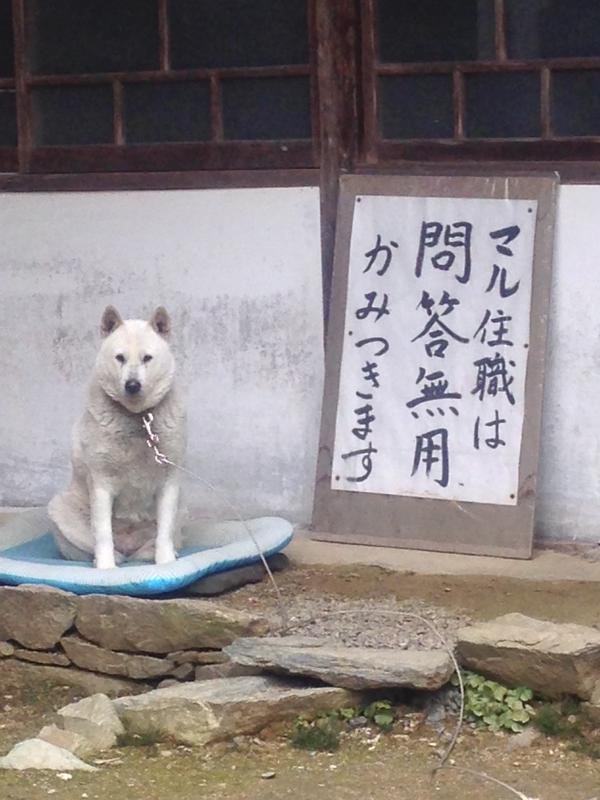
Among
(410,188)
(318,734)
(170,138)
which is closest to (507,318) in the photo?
(410,188)

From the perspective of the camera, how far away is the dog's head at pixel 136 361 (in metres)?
7.16

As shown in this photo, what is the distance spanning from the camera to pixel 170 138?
8.65 meters

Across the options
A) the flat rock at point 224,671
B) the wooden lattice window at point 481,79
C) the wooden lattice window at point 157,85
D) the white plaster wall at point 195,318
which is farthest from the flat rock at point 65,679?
the wooden lattice window at point 481,79

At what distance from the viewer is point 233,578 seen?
751 centimetres

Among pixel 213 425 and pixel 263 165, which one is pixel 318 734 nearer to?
pixel 213 425

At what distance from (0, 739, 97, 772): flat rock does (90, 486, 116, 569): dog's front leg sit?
1511 millimetres

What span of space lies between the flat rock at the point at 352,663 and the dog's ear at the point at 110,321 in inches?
64.0

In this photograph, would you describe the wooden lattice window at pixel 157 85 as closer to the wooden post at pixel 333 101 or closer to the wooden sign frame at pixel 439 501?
the wooden post at pixel 333 101

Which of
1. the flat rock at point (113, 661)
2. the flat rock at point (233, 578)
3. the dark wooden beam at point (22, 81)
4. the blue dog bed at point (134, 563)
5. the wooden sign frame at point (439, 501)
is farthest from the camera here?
the dark wooden beam at point (22, 81)

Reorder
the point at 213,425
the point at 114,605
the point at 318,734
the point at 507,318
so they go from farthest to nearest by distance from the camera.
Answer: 1. the point at 213,425
2. the point at 507,318
3. the point at 114,605
4. the point at 318,734

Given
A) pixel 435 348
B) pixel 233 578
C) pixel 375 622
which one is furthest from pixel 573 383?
pixel 233 578

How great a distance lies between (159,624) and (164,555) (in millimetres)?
592

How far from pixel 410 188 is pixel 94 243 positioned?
175cm

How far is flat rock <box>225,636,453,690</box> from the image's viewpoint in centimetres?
612
